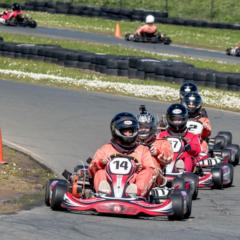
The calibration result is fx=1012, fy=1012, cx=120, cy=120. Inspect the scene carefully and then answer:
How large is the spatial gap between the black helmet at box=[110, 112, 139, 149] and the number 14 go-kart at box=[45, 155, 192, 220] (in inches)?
9.5

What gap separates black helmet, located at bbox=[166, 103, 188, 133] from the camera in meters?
12.7

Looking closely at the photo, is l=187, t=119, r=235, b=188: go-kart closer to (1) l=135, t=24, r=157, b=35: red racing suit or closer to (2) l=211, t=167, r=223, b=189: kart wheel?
(2) l=211, t=167, r=223, b=189: kart wheel

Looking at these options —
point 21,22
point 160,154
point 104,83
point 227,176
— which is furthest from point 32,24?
point 160,154

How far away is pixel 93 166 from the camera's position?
10562 mm

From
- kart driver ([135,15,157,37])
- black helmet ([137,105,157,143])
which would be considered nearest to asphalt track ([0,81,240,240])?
black helmet ([137,105,157,143])

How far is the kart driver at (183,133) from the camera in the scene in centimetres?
1246

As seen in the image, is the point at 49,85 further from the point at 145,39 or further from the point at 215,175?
the point at 145,39

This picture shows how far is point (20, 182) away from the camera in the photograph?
11.4 meters

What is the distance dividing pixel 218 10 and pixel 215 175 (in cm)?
3671

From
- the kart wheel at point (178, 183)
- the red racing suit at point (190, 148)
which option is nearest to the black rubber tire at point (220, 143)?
the red racing suit at point (190, 148)

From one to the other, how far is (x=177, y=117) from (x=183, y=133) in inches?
13.4

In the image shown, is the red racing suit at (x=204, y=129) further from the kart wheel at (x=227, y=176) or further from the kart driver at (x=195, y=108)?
the kart wheel at (x=227, y=176)

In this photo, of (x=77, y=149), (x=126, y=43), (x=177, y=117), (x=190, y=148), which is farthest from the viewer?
(x=126, y=43)

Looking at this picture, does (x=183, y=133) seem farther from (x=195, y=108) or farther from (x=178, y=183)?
(x=178, y=183)
